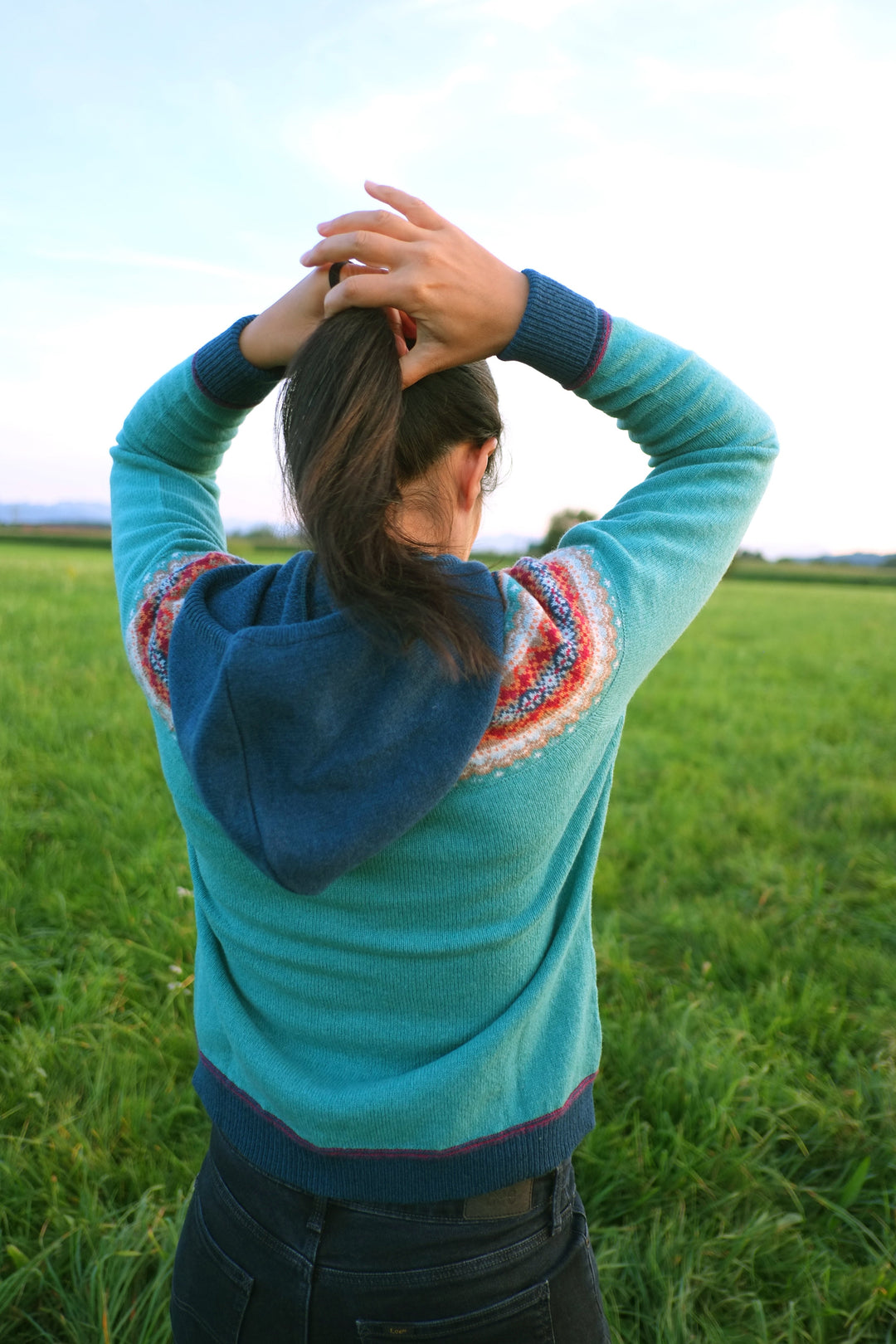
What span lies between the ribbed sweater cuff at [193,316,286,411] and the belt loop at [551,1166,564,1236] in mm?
1256

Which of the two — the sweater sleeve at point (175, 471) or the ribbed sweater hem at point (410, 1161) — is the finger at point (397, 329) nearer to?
the sweater sleeve at point (175, 471)

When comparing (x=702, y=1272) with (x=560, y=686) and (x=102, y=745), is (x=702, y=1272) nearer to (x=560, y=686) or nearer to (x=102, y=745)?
(x=560, y=686)

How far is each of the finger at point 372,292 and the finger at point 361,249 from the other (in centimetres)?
4

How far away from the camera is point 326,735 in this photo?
2.98 ft

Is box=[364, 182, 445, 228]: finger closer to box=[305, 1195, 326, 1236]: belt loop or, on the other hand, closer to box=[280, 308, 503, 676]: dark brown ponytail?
box=[280, 308, 503, 676]: dark brown ponytail

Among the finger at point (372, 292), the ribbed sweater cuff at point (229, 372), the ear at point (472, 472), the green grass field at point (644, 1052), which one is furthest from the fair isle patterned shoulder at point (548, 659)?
the green grass field at point (644, 1052)

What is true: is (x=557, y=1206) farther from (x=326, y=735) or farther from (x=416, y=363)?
(x=416, y=363)

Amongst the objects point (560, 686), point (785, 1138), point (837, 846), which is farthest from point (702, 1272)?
point (837, 846)

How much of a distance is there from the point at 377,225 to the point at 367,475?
348 millimetres

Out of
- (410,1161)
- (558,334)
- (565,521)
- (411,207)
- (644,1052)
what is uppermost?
(411,207)

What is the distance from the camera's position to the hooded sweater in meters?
0.92

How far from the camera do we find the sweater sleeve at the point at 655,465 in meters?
1.02

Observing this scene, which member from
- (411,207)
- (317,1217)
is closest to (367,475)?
(411,207)

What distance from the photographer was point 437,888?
1.04m
